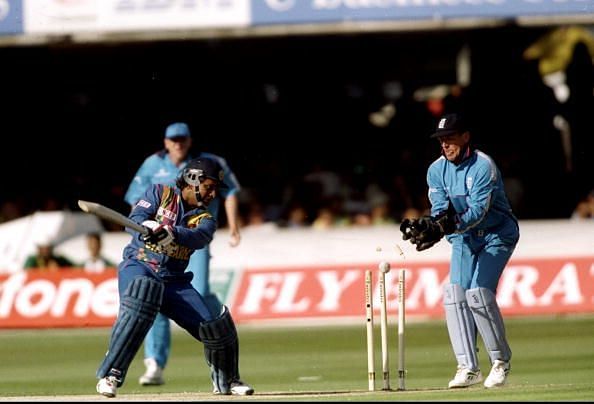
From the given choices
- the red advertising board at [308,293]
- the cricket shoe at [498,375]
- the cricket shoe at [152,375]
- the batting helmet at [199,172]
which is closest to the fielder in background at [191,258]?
the cricket shoe at [152,375]

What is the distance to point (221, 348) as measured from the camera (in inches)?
385

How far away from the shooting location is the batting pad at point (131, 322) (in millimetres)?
9445

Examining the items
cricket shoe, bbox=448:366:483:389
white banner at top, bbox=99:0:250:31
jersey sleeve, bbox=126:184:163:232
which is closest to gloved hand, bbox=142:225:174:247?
jersey sleeve, bbox=126:184:163:232

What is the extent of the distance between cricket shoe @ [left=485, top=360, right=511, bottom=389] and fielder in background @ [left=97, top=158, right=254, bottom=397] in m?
1.69

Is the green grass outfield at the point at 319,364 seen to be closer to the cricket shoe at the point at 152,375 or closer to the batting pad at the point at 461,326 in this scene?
the cricket shoe at the point at 152,375

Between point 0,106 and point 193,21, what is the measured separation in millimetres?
6258

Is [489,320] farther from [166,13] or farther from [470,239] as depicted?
[166,13]

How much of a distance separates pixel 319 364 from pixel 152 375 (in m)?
2.05

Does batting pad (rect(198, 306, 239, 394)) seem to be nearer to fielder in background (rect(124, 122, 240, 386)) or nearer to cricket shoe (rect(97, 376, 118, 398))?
cricket shoe (rect(97, 376, 118, 398))

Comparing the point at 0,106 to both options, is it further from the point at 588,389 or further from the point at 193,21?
the point at 588,389

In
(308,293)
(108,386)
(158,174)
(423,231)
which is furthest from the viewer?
(308,293)

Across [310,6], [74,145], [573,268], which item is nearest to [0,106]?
[74,145]

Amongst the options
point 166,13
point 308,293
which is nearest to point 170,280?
point 308,293

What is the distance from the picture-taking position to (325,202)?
19984mm
